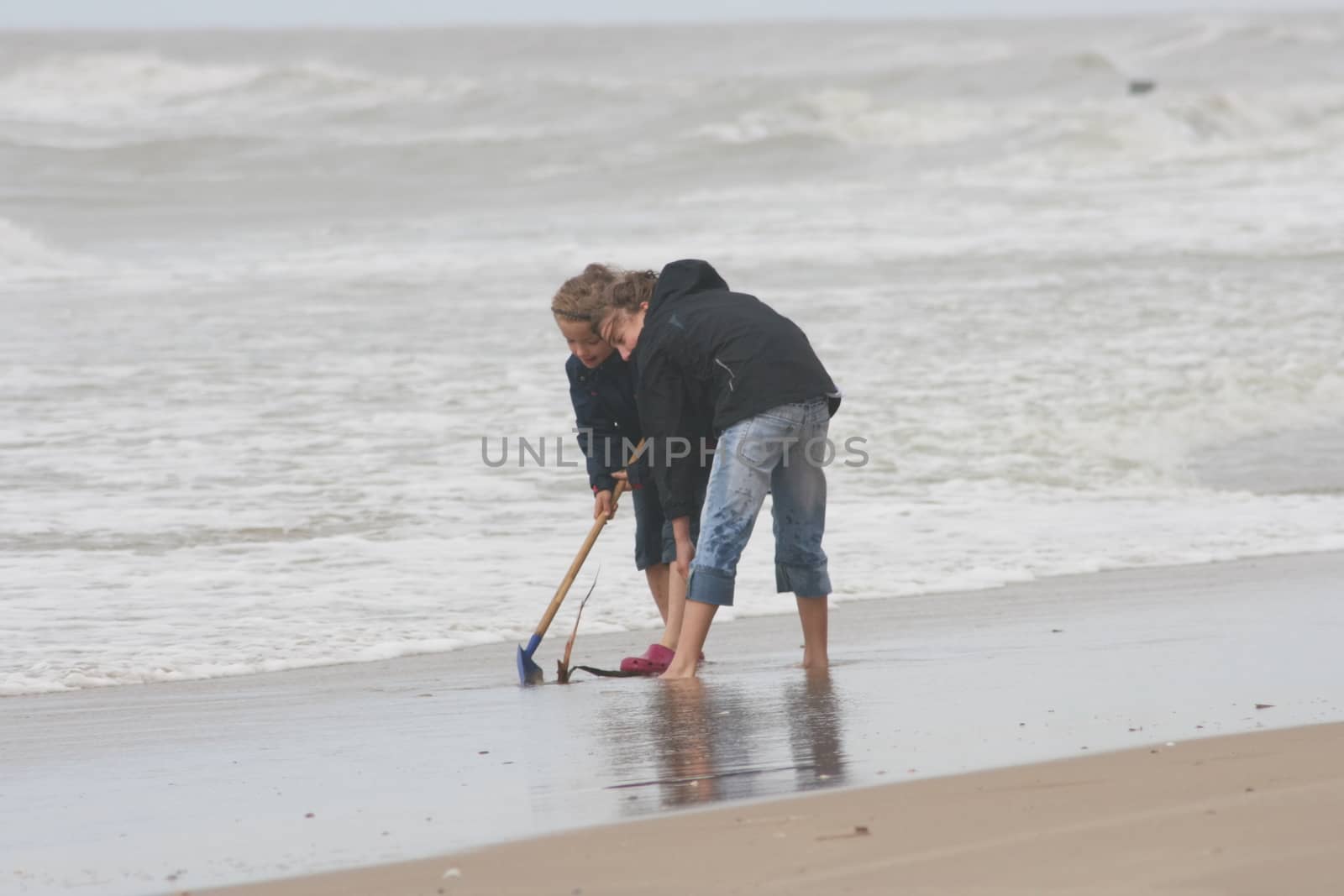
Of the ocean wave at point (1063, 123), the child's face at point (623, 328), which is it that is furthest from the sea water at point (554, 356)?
the child's face at point (623, 328)

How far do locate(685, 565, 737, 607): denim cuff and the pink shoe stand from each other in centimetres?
33

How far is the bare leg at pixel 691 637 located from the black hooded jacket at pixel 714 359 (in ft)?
1.75

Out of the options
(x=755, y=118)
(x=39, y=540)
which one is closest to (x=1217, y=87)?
(x=755, y=118)

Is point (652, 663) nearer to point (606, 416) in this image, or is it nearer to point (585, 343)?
point (606, 416)

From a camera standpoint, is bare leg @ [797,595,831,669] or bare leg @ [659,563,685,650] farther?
Result: bare leg @ [659,563,685,650]

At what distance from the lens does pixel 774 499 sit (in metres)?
5.12

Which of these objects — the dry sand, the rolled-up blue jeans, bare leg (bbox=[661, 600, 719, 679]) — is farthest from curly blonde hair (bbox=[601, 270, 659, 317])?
the dry sand

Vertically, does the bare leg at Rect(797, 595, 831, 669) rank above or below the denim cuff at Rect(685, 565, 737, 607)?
below

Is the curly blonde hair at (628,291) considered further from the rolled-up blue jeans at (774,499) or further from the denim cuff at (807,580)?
the denim cuff at (807,580)

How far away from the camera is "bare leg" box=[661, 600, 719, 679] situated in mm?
5137

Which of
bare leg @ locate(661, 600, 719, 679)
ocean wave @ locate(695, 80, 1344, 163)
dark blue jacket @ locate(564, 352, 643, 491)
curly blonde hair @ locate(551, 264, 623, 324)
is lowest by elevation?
bare leg @ locate(661, 600, 719, 679)

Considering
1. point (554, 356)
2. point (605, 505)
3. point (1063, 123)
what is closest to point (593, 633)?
point (605, 505)

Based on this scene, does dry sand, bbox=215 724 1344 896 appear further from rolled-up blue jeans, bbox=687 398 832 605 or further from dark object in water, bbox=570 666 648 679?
dark object in water, bbox=570 666 648 679

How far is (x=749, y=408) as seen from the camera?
4.90 m
